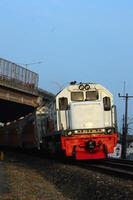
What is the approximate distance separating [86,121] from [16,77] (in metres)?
26.3

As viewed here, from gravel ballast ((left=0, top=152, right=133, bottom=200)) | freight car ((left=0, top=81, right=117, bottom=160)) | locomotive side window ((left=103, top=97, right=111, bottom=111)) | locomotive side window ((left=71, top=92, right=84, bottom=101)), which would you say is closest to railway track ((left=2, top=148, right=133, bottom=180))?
freight car ((left=0, top=81, right=117, bottom=160))

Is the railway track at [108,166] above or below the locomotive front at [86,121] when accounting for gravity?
below

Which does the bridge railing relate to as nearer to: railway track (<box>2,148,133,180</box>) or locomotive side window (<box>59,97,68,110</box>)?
railway track (<box>2,148,133,180</box>)

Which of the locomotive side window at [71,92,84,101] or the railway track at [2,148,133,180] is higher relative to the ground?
the locomotive side window at [71,92,84,101]

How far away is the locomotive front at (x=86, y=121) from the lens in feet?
82.6

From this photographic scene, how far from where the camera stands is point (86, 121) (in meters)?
25.8

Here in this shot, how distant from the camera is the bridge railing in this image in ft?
163

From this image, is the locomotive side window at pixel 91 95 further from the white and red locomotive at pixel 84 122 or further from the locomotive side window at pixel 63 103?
the locomotive side window at pixel 63 103

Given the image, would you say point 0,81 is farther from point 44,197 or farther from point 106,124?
point 44,197

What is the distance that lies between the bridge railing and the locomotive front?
73.7 ft

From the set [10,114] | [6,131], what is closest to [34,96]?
[6,131]

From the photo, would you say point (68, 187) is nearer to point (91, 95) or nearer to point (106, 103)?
point (106, 103)

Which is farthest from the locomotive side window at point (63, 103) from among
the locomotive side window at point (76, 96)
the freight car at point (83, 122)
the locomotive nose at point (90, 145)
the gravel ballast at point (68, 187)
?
the gravel ballast at point (68, 187)

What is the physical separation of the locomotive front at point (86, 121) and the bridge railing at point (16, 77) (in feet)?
73.7
